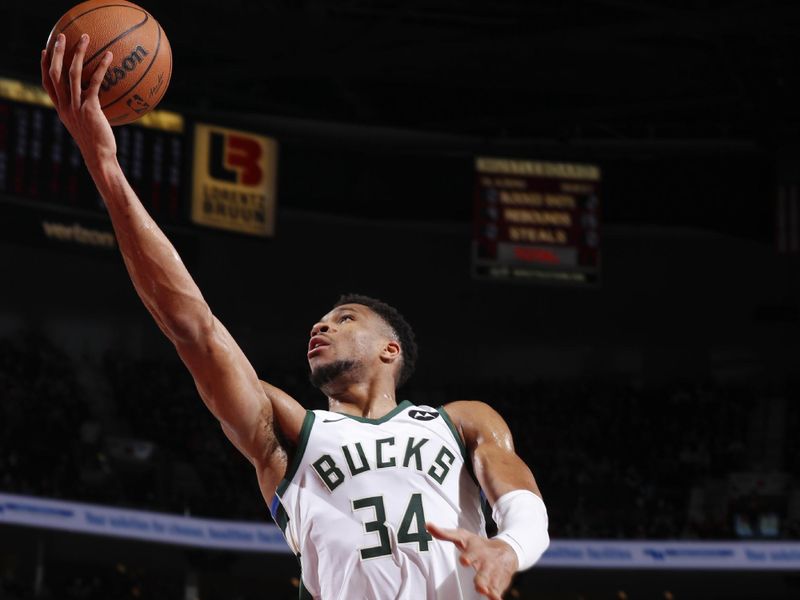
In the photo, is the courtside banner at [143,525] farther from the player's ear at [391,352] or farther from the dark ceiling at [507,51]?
the player's ear at [391,352]

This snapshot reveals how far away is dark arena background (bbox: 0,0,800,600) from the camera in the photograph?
15.4 metres

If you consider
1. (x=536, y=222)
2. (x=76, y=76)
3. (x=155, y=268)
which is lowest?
(x=155, y=268)

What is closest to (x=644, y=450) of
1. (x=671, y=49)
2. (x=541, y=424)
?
(x=541, y=424)

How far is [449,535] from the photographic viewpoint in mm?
2986

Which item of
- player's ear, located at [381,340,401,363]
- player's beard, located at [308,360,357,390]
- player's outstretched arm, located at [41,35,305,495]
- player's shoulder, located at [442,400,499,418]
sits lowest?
player's shoulder, located at [442,400,499,418]

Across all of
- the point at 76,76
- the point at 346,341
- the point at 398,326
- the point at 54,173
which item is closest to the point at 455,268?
the point at 54,173

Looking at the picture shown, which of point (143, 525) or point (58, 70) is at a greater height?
point (58, 70)

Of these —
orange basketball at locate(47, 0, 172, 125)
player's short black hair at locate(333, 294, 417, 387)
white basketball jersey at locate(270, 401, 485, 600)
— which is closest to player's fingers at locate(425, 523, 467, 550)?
white basketball jersey at locate(270, 401, 485, 600)

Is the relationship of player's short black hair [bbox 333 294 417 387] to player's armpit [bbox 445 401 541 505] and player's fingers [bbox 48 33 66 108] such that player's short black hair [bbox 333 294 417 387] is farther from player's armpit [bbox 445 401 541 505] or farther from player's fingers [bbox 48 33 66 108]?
player's fingers [bbox 48 33 66 108]

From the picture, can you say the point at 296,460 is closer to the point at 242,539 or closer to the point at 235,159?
the point at 235,159

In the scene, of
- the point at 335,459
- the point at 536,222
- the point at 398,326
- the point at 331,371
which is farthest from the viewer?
the point at 536,222

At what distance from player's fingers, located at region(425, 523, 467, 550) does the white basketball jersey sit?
52 cm

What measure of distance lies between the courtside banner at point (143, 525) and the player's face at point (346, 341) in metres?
12.3

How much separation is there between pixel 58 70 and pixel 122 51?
1.98 ft
